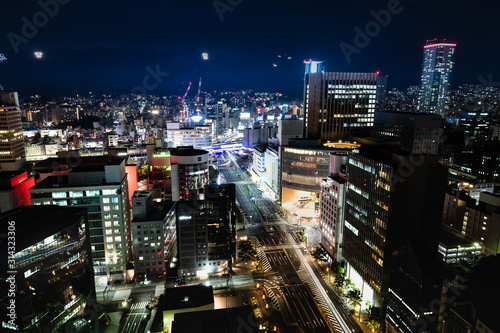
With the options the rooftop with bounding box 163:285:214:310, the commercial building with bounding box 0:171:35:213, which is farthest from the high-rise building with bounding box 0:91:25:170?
the rooftop with bounding box 163:285:214:310

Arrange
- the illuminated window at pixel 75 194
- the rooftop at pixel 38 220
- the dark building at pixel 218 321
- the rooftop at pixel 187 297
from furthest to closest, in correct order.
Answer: the illuminated window at pixel 75 194
the rooftop at pixel 187 297
the dark building at pixel 218 321
the rooftop at pixel 38 220

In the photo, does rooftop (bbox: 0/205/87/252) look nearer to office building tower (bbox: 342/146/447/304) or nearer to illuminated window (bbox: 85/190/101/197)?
illuminated window (bbox: 85/190/101/197)

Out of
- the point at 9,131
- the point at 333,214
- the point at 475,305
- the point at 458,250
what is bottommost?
the point at 458,250

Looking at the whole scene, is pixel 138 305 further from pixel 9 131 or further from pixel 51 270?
pixel 9 131

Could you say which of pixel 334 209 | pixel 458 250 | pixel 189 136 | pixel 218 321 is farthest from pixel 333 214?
pixel 189 136

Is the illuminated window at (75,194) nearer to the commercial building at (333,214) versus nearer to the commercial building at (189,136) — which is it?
the commercial building at (333,214)

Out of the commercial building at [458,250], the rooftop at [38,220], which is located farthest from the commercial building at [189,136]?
the rooftop at [38,220]
